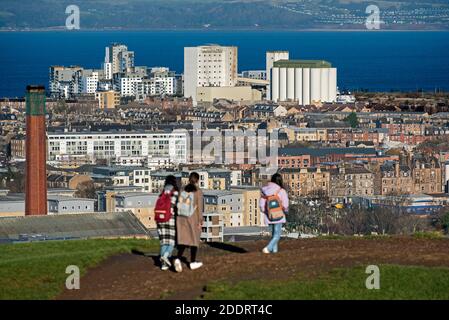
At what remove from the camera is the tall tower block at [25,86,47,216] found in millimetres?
39625

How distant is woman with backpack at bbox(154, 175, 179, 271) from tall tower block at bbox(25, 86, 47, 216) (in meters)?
22.8

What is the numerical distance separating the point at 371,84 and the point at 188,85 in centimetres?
2572

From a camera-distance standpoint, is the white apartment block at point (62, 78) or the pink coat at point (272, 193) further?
the white apartment block at point (62, 78)

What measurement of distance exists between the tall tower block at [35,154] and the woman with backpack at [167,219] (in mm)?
22833

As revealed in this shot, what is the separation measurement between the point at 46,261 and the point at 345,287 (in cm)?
307

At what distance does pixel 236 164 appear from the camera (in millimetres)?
66938

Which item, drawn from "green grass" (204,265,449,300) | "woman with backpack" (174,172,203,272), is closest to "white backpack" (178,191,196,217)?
"woman with backpack" (174,172,203,272)

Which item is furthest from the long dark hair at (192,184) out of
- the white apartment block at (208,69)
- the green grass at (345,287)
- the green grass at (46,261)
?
the white apartment block at (208,69)

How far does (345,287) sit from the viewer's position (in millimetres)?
15039

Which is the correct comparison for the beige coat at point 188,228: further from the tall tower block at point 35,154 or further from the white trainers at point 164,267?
the tall tower block at point 35,154

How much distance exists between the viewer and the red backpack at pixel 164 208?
53.5ft

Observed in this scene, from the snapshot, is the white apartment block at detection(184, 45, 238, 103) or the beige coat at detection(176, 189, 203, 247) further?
the white apartment block at detection(184, 45, 238, 103)

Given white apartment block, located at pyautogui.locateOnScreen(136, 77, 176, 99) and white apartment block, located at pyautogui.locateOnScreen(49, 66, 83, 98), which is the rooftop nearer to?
white apartment block, located at pyautogui.locateOnScreen(136, 77, 176, 99)
